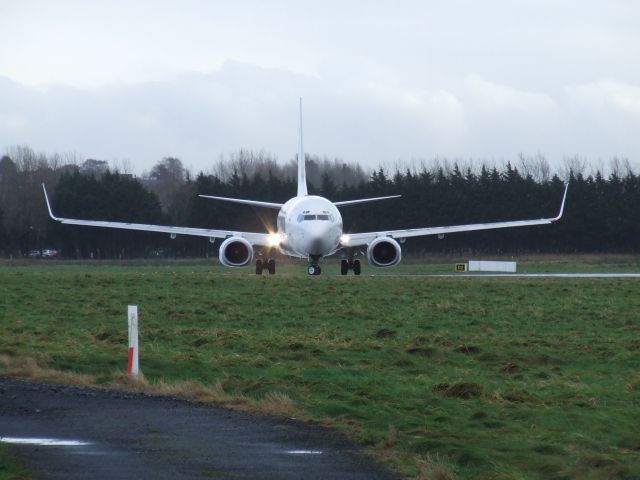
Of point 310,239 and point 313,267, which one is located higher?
Answer: point 310,239

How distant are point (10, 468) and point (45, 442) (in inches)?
68.1

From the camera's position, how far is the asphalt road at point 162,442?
35.5ft

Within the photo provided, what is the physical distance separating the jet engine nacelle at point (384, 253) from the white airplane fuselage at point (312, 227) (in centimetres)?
175

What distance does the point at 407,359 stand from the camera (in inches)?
826

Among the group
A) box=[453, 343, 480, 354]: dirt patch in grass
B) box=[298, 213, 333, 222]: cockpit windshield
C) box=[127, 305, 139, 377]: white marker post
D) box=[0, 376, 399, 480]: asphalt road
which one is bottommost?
→ box=[0, 376, 399, 480]: asphalt road

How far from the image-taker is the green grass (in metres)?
10.2

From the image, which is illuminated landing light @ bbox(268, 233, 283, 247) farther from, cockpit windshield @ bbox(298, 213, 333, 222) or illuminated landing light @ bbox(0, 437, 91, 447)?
illuminated landing light @ bbox(0, 437, 91, 447)

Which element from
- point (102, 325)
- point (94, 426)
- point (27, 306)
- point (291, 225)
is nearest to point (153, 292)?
point (27, 306)

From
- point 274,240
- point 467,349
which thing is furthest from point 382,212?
point 467,349

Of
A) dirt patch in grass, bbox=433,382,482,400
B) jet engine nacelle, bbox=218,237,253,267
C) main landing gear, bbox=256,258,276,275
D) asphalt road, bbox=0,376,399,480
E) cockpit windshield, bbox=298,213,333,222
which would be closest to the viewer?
asphalt road, bbox=0,376,399,480

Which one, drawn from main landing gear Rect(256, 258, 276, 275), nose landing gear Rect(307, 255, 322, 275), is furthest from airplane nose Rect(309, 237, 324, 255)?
main landing gear Rect(256, 258, 276, 275)

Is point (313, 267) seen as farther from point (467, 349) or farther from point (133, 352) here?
point (133, 352)

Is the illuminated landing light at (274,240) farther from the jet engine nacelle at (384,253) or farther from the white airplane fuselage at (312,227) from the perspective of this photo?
the jet engine nacelle at (384,253)

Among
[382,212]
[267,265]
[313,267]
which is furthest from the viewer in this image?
[382,212]
